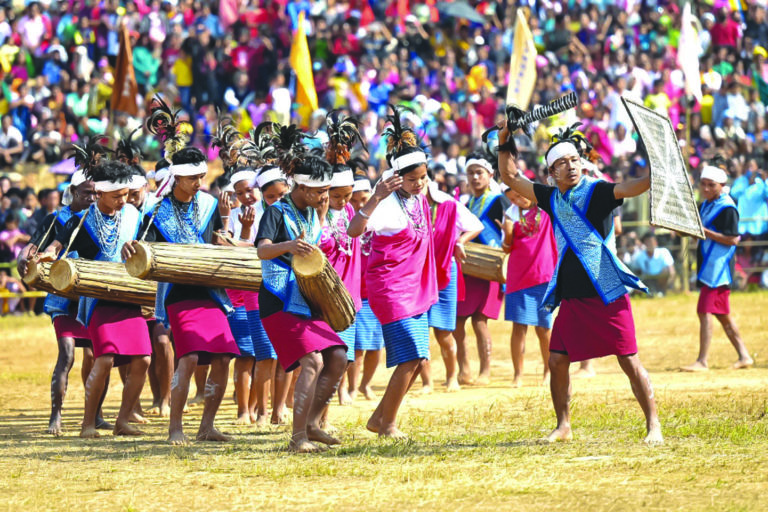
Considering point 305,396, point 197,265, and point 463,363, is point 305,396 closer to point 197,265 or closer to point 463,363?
point 197,265

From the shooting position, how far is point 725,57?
22453 mm

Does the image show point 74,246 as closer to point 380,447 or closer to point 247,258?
point 247,258

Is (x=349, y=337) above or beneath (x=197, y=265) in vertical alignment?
beneath

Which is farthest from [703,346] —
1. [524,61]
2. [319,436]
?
[319,436]

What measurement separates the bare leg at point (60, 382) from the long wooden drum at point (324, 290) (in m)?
2.43

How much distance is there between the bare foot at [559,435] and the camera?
7383 millimetres

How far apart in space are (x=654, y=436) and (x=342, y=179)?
8.05 feet

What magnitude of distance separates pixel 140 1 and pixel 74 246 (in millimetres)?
15786

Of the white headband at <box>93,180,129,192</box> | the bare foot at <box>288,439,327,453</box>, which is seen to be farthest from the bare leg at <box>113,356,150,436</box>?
the bare foot at <box>288,439,327,453</box>

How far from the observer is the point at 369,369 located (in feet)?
33.9

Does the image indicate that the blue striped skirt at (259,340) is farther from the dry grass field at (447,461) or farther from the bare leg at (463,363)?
the bare leg at (463,363)

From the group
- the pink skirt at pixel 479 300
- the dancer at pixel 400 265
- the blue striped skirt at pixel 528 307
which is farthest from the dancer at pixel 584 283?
the pink skirt at pixel 479 300

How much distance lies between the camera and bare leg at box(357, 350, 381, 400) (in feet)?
33.7

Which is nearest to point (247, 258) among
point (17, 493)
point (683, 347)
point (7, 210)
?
point (17, 493)
